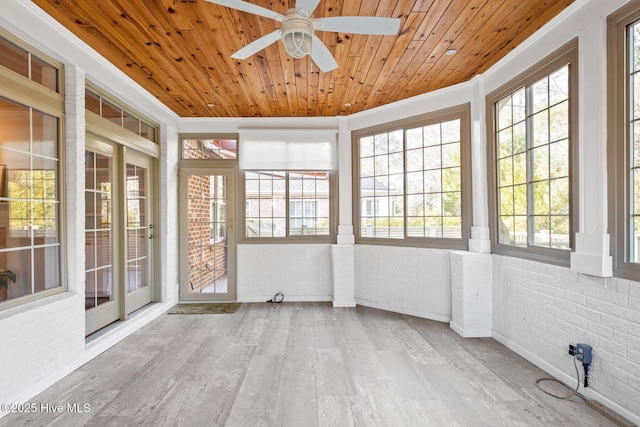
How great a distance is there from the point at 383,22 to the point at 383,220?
2991mm

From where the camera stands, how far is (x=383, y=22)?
77.1 inches

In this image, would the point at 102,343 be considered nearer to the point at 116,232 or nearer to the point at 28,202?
the point at 116,232

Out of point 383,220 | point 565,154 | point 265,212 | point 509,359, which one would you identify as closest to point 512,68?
point 565,154

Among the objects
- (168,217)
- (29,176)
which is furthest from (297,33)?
(168,217)

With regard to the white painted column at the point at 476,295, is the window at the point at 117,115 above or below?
above

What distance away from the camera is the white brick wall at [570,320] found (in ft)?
6.86

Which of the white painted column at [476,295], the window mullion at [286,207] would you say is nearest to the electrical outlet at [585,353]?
the white painted column at [476,295]

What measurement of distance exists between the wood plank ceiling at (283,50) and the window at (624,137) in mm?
478

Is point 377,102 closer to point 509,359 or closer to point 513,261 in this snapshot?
point 513,261

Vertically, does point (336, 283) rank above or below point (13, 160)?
below

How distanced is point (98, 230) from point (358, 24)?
3.20 m

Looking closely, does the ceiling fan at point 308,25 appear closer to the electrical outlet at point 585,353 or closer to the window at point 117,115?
the window at point 117,115

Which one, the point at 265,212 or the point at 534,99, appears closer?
the point at 534,99

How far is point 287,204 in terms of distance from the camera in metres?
5.08
